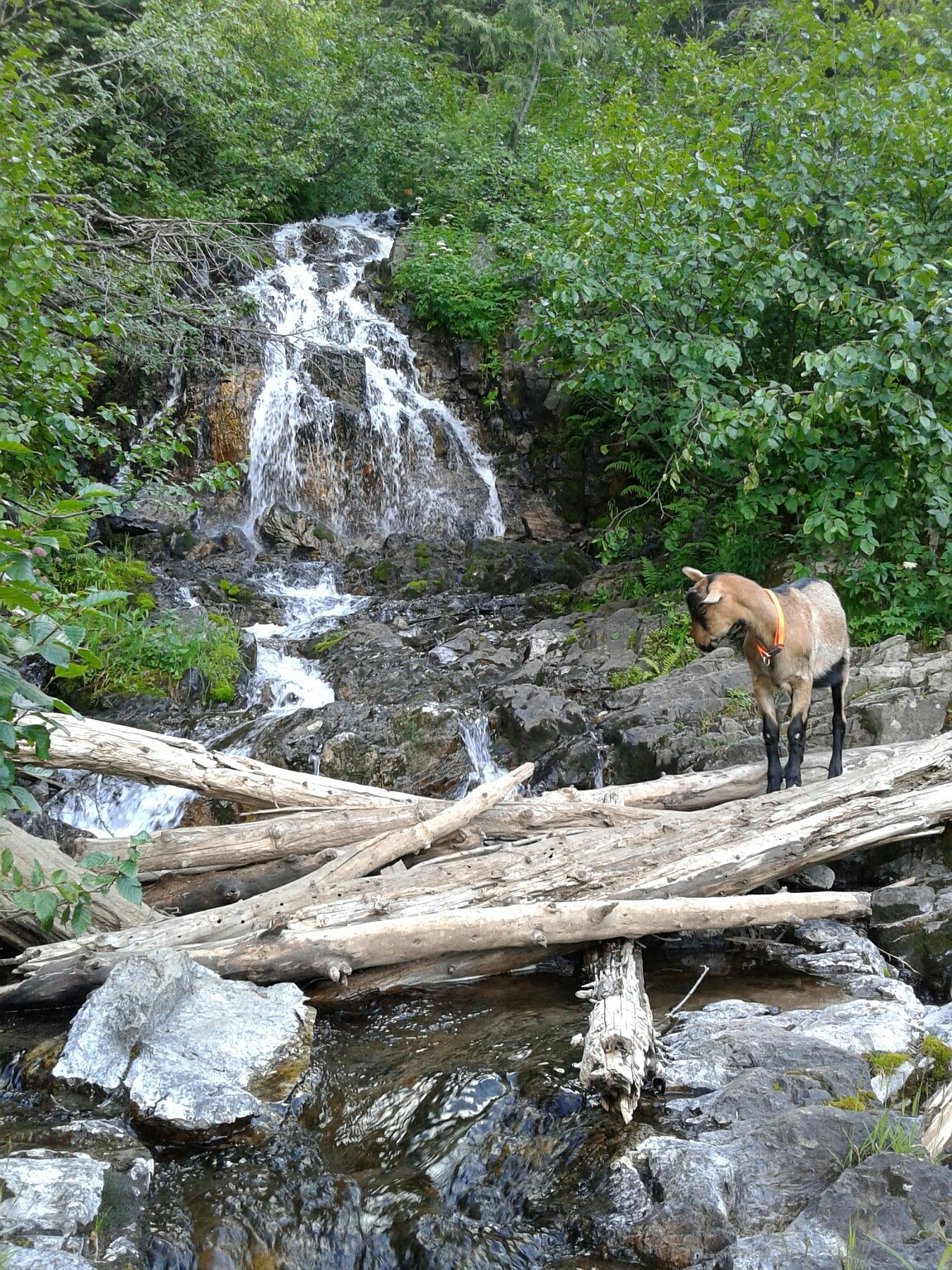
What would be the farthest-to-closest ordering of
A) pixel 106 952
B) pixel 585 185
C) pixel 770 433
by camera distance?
pixel 585 185 → pixel 770 433 → pixel 106 952

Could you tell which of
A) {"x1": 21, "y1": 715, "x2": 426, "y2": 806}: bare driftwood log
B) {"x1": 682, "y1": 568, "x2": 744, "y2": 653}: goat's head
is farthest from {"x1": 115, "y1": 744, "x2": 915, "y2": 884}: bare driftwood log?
{"x1": 682, "y1": 568, "x2": 744, "y2": 653}: goat's head

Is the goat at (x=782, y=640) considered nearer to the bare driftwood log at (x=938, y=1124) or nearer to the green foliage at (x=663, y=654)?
the green foliage at (x=663, y=654)

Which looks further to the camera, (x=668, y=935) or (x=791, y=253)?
(x=791, y=253)

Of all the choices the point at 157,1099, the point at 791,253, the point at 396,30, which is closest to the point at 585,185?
the point at 791,253

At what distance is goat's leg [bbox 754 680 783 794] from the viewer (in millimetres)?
6746

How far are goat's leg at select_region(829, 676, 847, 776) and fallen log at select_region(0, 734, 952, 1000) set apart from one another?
0.44m

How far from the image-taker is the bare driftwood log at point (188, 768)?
642cm

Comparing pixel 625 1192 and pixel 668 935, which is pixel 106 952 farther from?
pixel 668 935

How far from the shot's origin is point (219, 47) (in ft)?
50.1

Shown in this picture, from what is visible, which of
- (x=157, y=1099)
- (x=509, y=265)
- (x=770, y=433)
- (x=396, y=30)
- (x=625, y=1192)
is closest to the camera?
(x=625, y=1192)

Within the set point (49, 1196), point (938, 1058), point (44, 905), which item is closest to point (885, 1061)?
point (938, 1058)

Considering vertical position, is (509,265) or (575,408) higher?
(509,265)

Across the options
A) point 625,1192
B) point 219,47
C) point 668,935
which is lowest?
point 668,935

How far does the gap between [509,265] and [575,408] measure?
3.33 m
